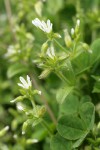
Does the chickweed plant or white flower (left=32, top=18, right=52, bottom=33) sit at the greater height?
white flower (left=32, top=18, right=52, bottom=33)

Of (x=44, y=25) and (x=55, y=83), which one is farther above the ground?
(x=44, y=25)

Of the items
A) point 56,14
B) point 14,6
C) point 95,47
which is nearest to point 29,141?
point 95,47

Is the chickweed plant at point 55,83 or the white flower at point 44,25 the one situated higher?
the white flower at point 44,25

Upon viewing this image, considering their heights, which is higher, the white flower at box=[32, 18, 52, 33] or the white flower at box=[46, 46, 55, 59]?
the white flower at box=[32, 18, 52, 33]

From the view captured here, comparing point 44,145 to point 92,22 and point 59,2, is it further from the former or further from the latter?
point 59,2

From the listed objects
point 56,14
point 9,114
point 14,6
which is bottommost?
point 9,114

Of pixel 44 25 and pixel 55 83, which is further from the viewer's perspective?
pixel 55 83

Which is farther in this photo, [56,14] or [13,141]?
[56,14]

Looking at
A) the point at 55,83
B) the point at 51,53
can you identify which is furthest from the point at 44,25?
the point at 55,83

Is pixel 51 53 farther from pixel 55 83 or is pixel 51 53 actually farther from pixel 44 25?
pixel 55 83

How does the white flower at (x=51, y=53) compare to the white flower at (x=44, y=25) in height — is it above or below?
below

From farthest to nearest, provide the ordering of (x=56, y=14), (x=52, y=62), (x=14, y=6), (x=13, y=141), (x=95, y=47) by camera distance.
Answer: (x=14, y=6) → (x=56, y=14) → (x=13, y=141) → (x=95, y=47) → (x=52, y=62)
